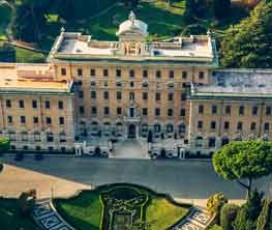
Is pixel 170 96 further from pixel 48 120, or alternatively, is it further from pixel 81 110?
pixel 48 120

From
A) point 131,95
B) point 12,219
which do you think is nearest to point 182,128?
point 131,95

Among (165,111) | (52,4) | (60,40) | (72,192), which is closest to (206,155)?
(165,111)

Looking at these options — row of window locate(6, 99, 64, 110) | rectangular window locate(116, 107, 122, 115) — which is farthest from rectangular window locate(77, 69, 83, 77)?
rectangular window locate(116, 107, 122, 115)

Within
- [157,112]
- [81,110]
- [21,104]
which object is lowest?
[157,112]

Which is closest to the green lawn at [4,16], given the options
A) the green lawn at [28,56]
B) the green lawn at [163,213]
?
the green lawn at [28,56]

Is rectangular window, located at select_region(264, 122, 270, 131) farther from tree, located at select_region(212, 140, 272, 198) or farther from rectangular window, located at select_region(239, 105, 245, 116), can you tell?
tree, located at select_region(212, 140, 272, 198)

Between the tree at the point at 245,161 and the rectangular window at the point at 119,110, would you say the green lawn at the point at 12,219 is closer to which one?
the rectangular window at the point at 119,110
